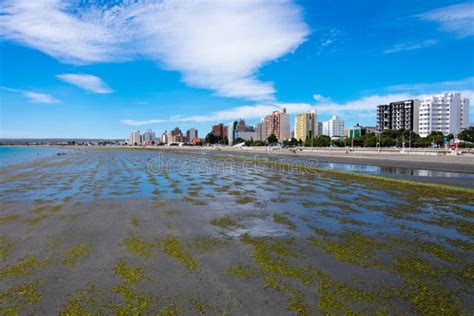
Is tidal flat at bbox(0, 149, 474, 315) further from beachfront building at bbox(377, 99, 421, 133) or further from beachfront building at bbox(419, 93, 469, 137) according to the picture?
beachfront building at bbox(377, 99, 421, 133)

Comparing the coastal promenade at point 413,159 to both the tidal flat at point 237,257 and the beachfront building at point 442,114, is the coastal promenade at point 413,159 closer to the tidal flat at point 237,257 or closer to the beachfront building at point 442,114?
the tidal flat at point 237,257

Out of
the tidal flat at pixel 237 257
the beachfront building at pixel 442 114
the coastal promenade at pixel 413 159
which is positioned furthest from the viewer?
the beachfront building at pixel 442 114

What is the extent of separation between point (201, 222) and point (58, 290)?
17.4ft

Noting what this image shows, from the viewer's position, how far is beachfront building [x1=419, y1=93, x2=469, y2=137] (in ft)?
528

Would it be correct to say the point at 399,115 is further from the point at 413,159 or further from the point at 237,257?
the point at 237,257

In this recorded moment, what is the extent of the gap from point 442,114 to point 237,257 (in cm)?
18544

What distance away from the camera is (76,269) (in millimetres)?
6375

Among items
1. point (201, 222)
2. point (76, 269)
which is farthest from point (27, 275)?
point (201, 222)

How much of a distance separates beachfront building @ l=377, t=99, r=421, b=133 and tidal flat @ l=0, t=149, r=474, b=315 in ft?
564

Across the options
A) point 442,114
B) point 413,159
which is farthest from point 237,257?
point 442,114

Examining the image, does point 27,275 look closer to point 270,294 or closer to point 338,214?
point 270,294

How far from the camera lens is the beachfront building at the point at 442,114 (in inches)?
6339

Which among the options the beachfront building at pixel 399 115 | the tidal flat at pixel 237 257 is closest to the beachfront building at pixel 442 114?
the beachfront building at pixel 399 115

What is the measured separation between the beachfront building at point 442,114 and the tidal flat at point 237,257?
17087 cm
